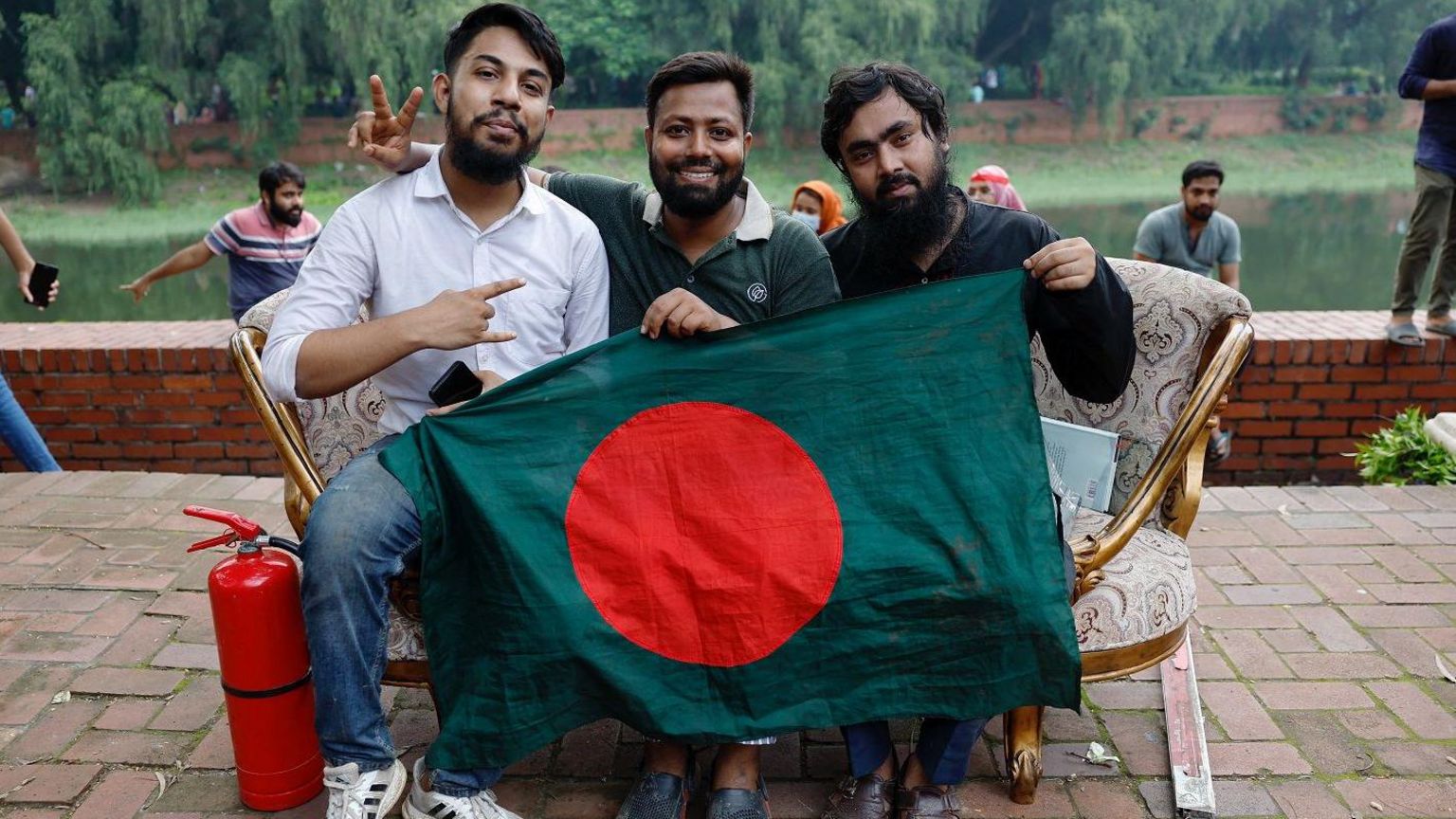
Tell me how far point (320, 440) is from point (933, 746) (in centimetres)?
171

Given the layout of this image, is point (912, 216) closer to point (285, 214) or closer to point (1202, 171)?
point (1202, 171)

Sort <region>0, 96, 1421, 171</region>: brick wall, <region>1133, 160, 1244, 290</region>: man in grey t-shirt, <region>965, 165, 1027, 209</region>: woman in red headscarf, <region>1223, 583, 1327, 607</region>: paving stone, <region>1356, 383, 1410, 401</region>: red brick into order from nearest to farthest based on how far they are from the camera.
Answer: <region>1223, 583, 1327, 607</region>: paving stone < <region>1356, 383, 1410, 401</region>: red brick < <region>1133, 160, 1244, 290</region>: man in grey t-shirt < <region>965, 165, 1027, 209</region>: woman in red headscarf < <region>0, 96, 1421, 171</region>: brick wall

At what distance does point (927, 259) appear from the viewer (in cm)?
255

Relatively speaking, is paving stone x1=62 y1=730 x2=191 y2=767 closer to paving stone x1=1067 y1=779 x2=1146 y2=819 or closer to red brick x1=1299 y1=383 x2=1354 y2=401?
paving stone x1=1067 y1=779 x2=1146 y2=819

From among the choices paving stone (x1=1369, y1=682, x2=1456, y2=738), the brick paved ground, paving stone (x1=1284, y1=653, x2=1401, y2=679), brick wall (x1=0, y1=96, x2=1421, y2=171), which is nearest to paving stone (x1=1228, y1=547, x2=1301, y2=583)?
the brick paved ground

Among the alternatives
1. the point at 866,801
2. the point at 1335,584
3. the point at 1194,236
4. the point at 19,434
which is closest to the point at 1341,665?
the point at 1335,584

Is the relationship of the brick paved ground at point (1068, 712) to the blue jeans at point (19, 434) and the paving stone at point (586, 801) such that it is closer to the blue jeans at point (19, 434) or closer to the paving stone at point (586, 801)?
the paving stone at point (586, 801)

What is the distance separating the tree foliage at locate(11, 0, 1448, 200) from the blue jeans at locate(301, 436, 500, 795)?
20901 millimetres

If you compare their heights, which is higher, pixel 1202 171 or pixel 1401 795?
pixel 1202 171

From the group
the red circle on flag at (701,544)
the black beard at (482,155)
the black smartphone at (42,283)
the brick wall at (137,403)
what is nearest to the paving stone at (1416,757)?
the red circle on flag at (701,544)

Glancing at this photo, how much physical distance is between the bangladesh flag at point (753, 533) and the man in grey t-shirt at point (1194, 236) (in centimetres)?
Result: 426

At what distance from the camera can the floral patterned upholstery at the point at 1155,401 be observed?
7.57 ft

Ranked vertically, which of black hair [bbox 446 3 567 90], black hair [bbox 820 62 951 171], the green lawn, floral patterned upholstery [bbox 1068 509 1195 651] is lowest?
the green lawn

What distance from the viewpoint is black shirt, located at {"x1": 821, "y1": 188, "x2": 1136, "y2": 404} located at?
7.14 feet
